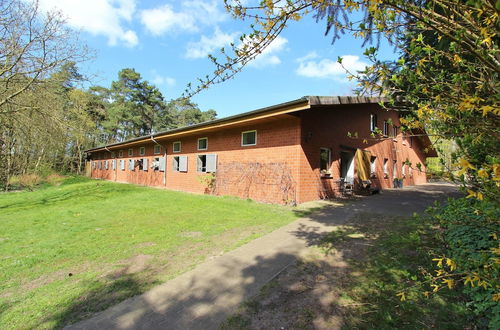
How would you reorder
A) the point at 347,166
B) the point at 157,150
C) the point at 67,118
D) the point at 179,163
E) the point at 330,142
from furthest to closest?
1. the point at 157,150
2. the point at 179,163
3. the point at 347,166
4. the point at 67,118
5. the point at 330,142

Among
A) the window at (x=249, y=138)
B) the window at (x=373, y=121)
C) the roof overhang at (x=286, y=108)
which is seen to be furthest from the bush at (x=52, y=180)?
the window at (x=373, y=121)

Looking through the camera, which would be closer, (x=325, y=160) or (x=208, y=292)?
(x=208, y=292)

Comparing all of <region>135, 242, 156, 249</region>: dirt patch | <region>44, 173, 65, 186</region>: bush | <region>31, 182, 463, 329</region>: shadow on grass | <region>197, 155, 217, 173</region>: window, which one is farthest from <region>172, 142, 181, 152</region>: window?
<region>44, 173, 65, 186</region>: bush

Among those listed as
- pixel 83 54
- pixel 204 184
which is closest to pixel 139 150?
pixel 204 184

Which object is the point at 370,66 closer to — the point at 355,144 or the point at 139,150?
the point at 355,144

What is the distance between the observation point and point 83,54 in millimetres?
8727

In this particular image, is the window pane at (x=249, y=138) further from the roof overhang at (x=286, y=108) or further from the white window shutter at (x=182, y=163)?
the white window shutter at (x=182, y=163)

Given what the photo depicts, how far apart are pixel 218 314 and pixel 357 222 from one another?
14.5 ft

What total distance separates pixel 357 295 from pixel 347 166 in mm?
10272

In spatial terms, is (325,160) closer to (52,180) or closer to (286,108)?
(286,108)

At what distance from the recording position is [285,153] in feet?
29.4

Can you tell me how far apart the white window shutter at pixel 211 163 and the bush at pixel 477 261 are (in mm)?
Answer: 9686

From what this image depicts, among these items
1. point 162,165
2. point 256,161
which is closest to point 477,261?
point 256,161

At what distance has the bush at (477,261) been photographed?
4.24 feet
